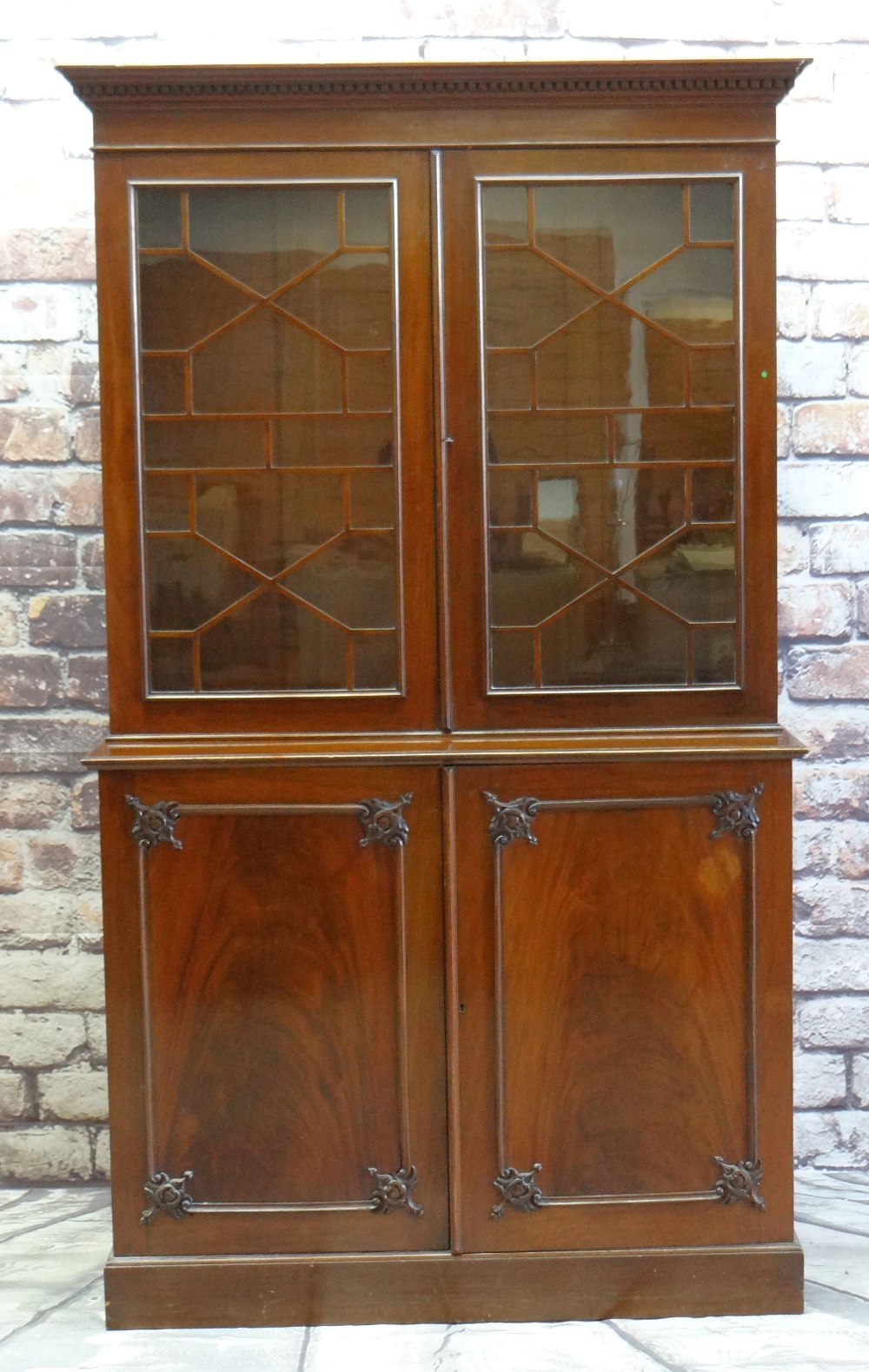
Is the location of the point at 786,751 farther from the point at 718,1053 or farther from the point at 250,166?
the point at 250,166

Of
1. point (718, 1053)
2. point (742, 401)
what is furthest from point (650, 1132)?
point (742, 401)

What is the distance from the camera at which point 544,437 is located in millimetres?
2133

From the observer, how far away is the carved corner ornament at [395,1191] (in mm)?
2160

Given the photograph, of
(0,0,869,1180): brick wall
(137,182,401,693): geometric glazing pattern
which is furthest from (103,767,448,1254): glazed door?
(0,0,869,1180): brick wall

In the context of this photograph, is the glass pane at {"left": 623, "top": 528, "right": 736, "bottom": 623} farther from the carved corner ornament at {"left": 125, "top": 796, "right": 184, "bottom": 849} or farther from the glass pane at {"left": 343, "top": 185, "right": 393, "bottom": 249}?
the carved corner ornament at {"left": 125, "top": 796, "right": 184, "bottom": 849}

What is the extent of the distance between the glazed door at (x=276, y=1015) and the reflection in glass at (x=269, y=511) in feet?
1.31

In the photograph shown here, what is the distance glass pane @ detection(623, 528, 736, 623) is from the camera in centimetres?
→ 215

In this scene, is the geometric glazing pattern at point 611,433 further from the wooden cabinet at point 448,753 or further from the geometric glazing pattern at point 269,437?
the geometric glazing pattern at point 269,437

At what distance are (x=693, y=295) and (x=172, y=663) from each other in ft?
3.57

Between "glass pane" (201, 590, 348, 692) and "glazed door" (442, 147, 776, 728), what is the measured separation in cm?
22

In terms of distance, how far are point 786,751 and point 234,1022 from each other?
Answer: 106 cm

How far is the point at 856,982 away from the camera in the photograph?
279 cm

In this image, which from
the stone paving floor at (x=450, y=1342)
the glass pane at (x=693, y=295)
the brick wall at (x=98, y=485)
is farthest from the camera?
the brick wall at (x=98, y=485)

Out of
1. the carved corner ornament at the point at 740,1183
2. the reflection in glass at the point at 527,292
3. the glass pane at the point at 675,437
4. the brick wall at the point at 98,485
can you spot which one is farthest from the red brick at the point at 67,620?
the carved corner ornament at the point at 740,1183
